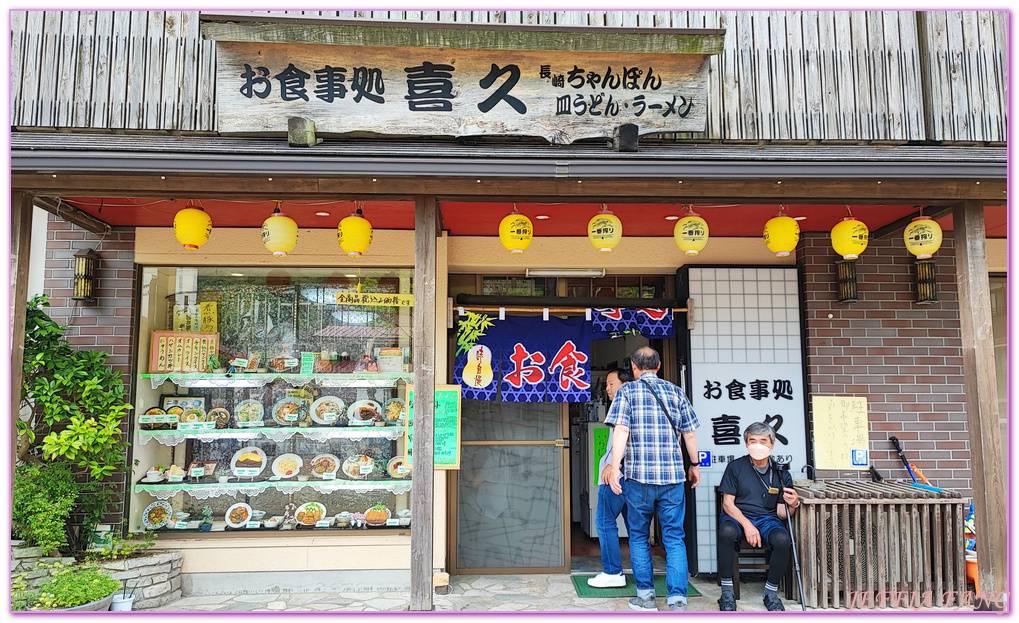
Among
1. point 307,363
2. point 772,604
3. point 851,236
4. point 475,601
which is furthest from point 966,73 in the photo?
point 307,363

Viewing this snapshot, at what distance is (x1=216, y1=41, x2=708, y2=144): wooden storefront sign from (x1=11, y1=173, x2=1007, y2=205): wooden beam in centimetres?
38

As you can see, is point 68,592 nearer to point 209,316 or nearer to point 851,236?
point 209,316

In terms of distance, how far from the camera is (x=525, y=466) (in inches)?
286

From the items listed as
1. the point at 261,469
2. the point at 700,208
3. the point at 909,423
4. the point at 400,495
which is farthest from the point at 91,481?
the point at 909,423

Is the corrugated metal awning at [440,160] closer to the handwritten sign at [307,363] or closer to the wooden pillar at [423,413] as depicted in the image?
the wooden pillar at [423,413]

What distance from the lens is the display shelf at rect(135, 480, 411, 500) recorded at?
6.84m

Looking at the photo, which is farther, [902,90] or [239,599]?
[239,599]

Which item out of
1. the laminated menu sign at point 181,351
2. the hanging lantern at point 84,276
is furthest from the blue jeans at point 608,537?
the hanging lantern at point 84,276

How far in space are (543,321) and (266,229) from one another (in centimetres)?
297

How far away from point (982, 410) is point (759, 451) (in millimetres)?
1671

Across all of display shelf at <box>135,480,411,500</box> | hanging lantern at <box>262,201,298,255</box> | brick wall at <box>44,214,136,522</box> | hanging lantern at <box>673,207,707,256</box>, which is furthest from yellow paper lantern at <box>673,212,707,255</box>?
brick wall at <box>44,214,136,522</box>

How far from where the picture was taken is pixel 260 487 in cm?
698

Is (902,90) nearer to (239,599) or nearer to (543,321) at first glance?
(543,321)

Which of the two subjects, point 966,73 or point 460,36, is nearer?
point 460,36
